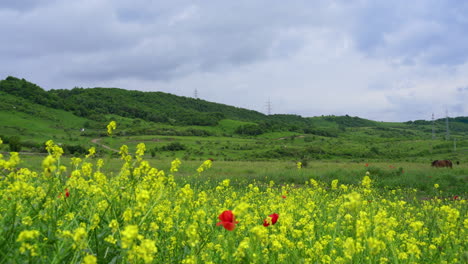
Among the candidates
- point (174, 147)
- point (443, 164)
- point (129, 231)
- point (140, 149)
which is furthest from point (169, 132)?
point (129, 231)

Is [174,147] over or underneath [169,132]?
underneath

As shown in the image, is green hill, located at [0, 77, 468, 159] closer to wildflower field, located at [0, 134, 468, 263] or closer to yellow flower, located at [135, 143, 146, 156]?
→ yellow flower, located at [135, 143, 146, 156]

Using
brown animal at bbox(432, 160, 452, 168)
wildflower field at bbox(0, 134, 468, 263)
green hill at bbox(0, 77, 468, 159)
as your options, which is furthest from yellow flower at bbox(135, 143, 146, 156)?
brown animal at bbox(432, 160, 452, 168)

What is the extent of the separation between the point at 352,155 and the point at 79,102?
108056 millimetres

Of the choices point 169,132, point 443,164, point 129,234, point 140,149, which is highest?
point 169,132

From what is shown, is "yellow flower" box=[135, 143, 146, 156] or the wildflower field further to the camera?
"yellow flower" box=[135, 143, 146, 156]

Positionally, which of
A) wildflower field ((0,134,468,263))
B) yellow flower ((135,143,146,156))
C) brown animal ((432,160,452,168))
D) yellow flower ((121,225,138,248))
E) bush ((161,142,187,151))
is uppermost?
yellow flower ((135,143,146,156))

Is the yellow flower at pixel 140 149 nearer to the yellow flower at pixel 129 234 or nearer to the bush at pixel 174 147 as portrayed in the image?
the yellow flower at pixel 129 234

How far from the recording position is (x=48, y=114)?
280ft

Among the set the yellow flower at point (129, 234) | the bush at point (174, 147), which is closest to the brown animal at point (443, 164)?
the yellow flower at point (129, 234)

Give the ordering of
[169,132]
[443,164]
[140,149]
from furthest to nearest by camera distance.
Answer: [169,132]
[443,164]
[140,149]

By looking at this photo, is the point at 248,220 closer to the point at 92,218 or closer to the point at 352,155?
the point at 92,218

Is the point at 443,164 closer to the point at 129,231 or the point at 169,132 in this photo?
the point at 129,231

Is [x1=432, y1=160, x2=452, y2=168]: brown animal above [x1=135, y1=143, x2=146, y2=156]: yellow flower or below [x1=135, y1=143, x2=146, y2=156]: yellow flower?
below
